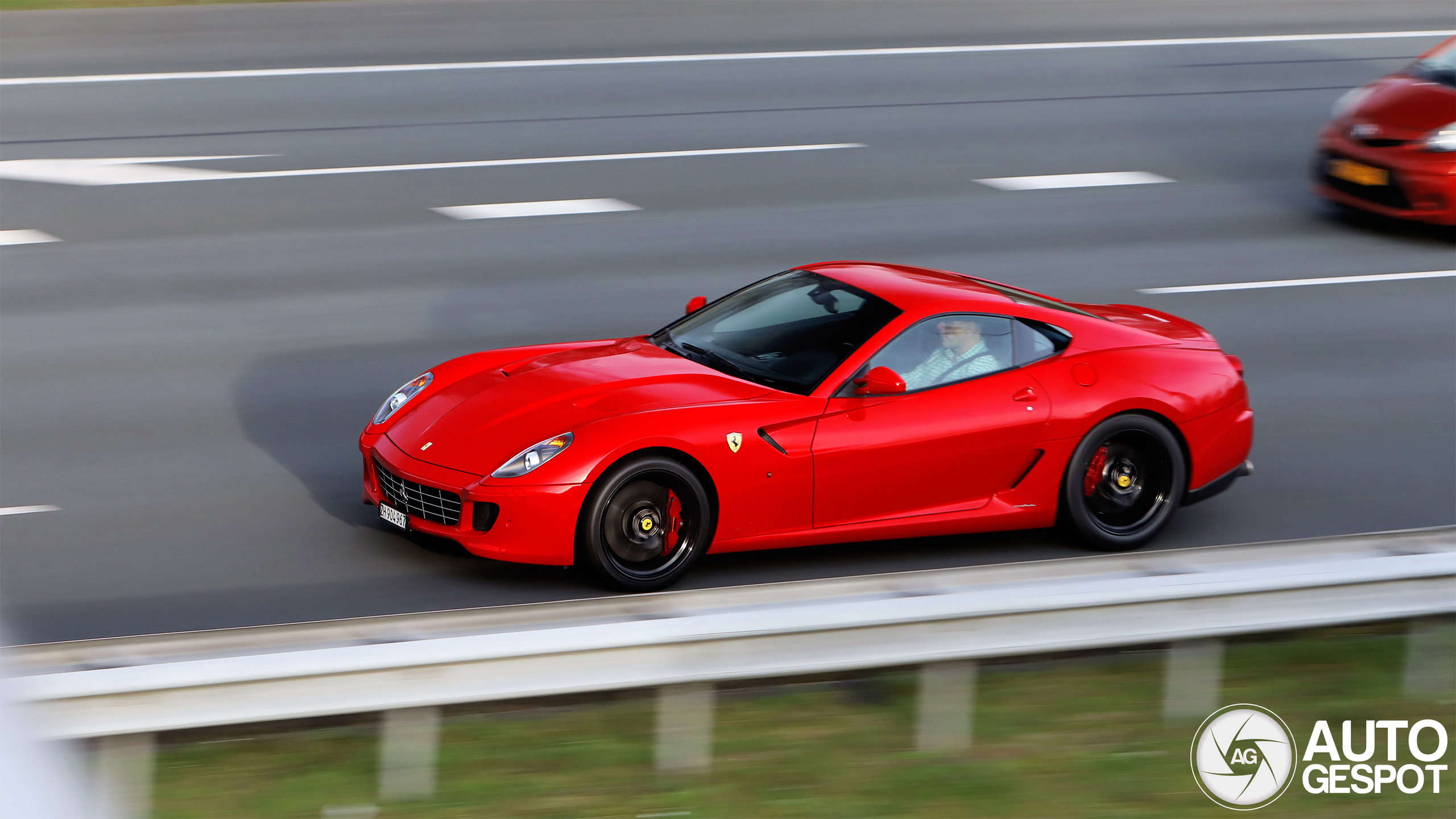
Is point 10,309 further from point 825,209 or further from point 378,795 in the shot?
point 378,795

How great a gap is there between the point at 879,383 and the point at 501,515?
1.71 m

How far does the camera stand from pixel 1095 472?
7.26 metres

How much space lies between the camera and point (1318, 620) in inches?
190

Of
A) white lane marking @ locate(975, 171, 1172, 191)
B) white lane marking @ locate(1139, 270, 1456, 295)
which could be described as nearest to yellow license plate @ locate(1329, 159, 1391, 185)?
white lane marking @ locate(1139, 270, 1456, 295)

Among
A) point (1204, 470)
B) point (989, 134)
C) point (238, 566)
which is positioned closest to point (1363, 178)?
point (989, 134)

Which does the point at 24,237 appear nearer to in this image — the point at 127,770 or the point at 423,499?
the point at 423,499

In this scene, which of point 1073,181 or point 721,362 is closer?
point 721,362

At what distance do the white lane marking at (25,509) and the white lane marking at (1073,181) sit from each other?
869cm

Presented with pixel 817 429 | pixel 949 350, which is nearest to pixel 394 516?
pixel 817 429

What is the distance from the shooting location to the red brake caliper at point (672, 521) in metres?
6.43

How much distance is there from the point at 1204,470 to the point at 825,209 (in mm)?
6033

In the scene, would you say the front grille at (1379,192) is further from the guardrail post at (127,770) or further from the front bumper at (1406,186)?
the guardrail post at (127,770)

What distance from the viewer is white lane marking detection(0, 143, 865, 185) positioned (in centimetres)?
1296

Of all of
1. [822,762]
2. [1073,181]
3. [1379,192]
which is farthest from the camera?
[1073,181]
